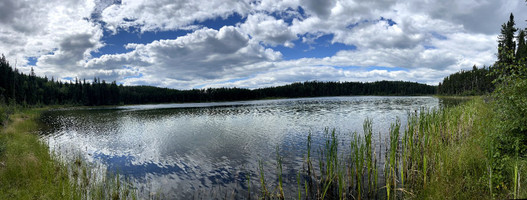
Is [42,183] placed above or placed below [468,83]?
below

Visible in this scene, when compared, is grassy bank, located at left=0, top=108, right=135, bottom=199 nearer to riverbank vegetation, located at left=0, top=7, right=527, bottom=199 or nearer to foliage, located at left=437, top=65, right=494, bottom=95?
riverbank vegetation, located at left=0, top=7, right=527, bottom=199

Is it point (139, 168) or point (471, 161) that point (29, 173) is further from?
point (471, 161)

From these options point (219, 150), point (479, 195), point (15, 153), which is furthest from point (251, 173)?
point (15, 153)

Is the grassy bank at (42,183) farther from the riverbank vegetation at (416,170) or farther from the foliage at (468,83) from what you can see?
the foliage at (468,83)

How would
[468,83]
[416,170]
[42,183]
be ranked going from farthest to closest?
1. [468,83]
2. [42,183]
3. [416,170]

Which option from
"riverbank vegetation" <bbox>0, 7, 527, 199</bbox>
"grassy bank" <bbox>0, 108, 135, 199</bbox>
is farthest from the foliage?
"grassy bank" <bbox>0, 108, 135, 199</bbox>

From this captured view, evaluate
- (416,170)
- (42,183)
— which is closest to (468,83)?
(416,170)

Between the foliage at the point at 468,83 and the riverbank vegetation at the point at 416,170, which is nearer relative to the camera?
the riverbank vegetation at the point at 416,170

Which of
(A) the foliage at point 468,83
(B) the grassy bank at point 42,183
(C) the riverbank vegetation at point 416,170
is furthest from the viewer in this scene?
(A) the foliage at point 468,83

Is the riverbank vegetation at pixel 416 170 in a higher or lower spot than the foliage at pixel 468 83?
lower

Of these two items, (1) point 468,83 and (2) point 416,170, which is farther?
(1) point 468,83

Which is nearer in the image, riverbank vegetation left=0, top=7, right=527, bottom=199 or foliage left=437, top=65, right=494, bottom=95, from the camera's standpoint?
riverbank vegetation left=0, top=7, right=527, bottom=199

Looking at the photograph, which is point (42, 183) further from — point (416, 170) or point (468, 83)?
point (468, 83)

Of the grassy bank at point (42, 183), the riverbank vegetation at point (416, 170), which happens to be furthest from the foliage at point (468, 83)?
the grassy bank at point (42, 183)
